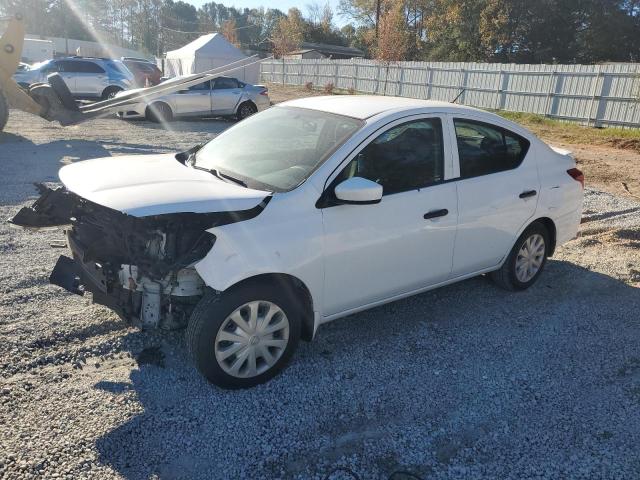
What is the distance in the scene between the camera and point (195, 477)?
2.71 metres

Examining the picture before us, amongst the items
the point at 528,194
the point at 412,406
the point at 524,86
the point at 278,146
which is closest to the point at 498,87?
the point at 524,86

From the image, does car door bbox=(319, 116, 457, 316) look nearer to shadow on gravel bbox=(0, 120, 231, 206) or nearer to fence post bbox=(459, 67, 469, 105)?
shadow on gravel bbox=(0, 120, 231, 206)

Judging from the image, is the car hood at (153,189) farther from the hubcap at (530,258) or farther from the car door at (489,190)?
the hubcap at (530,258)

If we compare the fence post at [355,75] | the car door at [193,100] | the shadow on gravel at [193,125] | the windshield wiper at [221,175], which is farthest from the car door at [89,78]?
the fence post at [355,75]

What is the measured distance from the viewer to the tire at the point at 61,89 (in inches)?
275

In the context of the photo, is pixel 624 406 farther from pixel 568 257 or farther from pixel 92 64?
pixel 92 64

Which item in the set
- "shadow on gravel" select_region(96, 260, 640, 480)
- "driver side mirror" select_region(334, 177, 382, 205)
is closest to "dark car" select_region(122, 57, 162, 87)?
"shadow on gravel" select_region(96, 260, 640, 480)

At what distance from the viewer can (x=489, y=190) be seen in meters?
4.42

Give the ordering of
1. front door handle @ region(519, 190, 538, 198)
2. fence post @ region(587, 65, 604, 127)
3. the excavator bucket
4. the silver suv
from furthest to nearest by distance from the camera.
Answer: fence post @ region(587, 65, 604, 127) < the silver suv < the excavator bucket < front door handle @ region(519, 190, 538, 198)

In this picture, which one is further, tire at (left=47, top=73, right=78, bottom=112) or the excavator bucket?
the excavator bucket

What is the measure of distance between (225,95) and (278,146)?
1404 centimetres

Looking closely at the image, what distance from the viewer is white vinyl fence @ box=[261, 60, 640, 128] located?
18656 millimetres

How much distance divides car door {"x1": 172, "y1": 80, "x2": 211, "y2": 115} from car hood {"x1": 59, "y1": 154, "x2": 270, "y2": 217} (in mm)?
13477

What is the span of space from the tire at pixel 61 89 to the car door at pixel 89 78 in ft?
36.8
